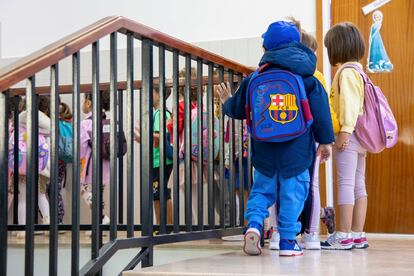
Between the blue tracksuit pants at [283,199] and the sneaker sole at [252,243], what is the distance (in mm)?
64

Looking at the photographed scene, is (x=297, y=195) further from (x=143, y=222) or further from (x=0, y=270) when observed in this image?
(x=0, y=270)

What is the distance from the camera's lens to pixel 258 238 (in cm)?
302

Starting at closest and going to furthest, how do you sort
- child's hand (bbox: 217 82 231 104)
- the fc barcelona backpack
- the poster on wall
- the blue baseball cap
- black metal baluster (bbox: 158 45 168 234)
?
black metal baluster (bbox: 158 45 168 234)
the fc barcelona backpack
the blue baseball cap
child's hand (bbox: 217 82 231 104)
the poster on wall

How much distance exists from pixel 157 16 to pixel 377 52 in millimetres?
2002

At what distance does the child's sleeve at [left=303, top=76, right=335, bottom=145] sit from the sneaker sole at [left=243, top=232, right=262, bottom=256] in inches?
20.7

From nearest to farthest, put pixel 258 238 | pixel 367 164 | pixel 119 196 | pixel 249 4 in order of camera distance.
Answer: pixel 258 238 → pixel 119 196 → pixel 367 164 → pixel 249 4

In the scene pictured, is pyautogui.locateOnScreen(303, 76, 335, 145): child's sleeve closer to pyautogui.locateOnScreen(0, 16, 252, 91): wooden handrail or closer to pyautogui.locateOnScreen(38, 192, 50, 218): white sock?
pyautogui.locateOnScreen(0, 16, 252, 91): wooden handrail

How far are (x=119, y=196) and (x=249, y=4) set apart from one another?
92.4 inches

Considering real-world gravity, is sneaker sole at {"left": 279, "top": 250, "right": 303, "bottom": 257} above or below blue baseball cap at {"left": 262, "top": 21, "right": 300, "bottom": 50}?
below

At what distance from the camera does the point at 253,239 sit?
119 inches

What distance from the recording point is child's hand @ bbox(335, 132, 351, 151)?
344 cm

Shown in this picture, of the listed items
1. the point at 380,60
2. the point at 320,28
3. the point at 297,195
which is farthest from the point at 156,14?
the point at 297,195

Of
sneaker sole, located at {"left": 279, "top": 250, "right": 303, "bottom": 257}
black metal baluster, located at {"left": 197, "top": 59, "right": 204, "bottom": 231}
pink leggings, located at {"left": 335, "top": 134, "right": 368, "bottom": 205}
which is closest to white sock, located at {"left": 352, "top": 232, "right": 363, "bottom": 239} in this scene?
pink leggings, located at {"left": 335, "top": 134, "right": 368, "bottom": 205}

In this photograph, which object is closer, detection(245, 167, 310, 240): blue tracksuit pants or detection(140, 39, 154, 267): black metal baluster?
detection(140, 39, 154, 267): black metal baluster
